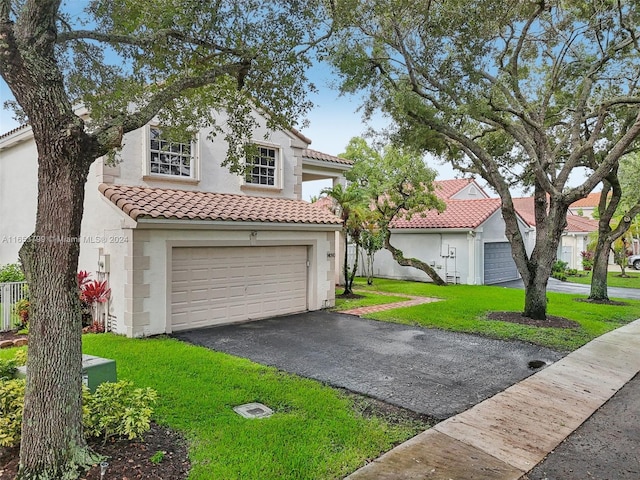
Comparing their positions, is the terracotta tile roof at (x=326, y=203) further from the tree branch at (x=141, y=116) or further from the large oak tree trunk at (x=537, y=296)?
the tree branch at (x=141, y=116)

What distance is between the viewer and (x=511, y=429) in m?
5.37

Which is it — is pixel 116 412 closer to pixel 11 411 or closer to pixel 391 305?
pixel 11 411

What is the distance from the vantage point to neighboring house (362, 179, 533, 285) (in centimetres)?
2212

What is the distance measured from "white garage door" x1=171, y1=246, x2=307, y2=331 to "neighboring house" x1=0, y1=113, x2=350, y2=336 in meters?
0.03

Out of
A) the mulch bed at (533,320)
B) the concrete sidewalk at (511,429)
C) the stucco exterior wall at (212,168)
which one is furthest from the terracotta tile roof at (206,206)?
the concrete sidewalk at (511,429)

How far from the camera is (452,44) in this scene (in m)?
10.2

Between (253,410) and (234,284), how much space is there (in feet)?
21.2

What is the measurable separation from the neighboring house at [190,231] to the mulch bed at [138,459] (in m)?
4.81

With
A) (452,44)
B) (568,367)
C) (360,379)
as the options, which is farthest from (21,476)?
(452,44)

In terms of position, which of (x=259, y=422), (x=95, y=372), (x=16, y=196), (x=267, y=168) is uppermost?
(x=267, y=168)

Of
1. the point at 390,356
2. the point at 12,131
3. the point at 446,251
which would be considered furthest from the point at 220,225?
the point at 446,251

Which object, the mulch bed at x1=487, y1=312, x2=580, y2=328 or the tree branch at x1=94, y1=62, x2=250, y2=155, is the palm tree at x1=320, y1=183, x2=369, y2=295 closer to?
the mulch bed at x1=487, y1=312, x2=580, y2=328

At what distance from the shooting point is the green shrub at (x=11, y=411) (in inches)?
163

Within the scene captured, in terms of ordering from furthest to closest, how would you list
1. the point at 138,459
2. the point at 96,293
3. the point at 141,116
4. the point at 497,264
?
the point at 497,264
the point at 96,293
the point at 141,116
the point at 138,459
